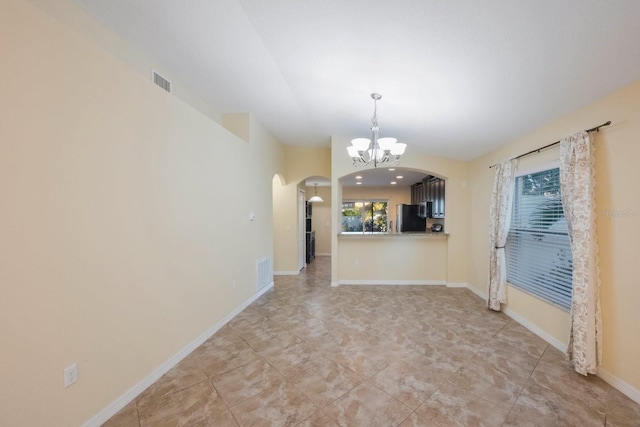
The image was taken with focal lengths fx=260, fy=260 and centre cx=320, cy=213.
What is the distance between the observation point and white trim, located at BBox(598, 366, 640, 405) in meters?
2.02

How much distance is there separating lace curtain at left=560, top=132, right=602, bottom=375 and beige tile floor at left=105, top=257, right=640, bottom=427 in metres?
0.24

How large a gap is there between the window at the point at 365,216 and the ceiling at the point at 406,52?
6.83 metres

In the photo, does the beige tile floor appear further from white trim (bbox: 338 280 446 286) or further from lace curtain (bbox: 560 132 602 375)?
white trim (bbox: 338 280 446 286)

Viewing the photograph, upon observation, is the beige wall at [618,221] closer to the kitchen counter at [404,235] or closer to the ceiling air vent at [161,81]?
the kitchen counter at [404,235]

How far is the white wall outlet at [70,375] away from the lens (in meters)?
1.61

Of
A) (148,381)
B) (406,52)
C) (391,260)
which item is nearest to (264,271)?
(391,260)

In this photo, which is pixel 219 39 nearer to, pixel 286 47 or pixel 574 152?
pixel 286 47

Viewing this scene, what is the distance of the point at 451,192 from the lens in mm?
5156

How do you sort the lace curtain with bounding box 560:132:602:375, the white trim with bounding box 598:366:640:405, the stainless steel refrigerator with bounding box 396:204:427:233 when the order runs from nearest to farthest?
the white trim with bounding box 598:366:640:405
the lace curtain with bounding box 560:132:602:375
the stainless steel refrigerator with bounding box 396:204:427:233

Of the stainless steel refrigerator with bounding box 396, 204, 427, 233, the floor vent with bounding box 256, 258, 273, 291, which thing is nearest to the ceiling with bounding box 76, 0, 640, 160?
the floor vent with bounding box 256, 258, 273, 291

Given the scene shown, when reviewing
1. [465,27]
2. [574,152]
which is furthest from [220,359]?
[574,152]

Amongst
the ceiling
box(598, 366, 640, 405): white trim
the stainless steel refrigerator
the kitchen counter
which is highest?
the ceiling

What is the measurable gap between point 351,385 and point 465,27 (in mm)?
2864

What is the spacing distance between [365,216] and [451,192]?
5.31 meters
